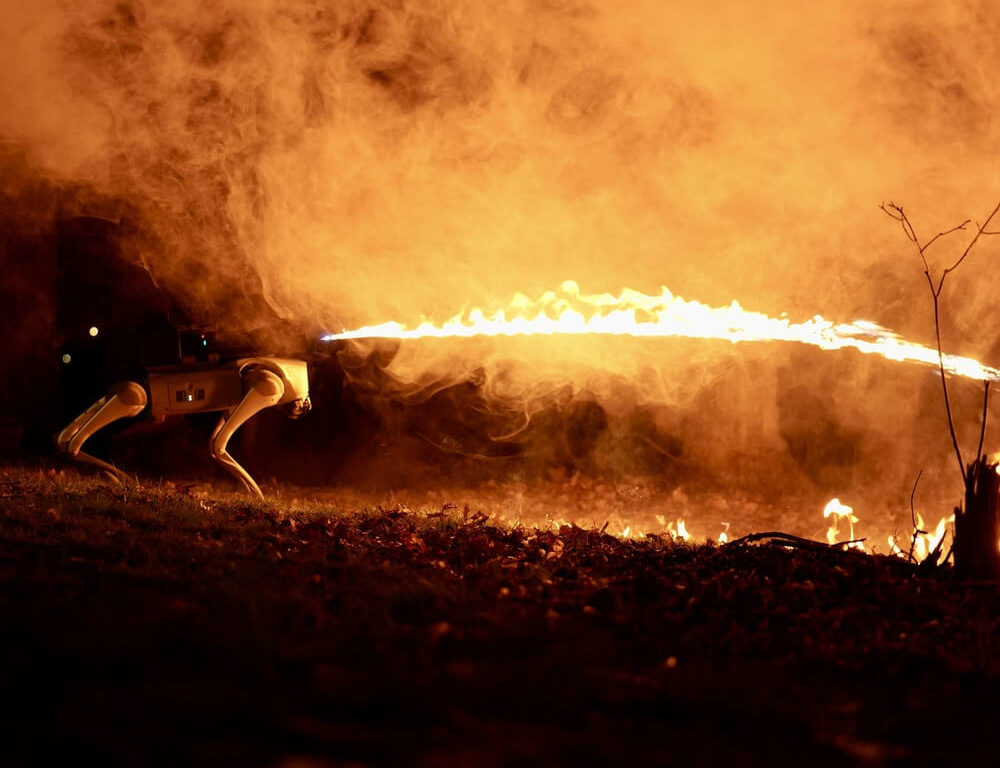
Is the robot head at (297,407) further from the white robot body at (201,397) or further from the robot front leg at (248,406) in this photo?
the robot front leg at (248,406)

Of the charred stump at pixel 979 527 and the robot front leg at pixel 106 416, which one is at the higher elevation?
the robot front leg at pixel 106 416

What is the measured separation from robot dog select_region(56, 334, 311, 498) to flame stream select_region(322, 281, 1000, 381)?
1346mm

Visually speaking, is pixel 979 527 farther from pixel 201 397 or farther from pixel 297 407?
pixel 201 397

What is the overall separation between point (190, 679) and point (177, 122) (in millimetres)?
11229

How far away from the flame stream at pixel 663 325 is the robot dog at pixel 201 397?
1.35 metres

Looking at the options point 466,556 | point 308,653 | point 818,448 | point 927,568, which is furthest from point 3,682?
point 818,448

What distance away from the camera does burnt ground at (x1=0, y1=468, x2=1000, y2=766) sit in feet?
10.4

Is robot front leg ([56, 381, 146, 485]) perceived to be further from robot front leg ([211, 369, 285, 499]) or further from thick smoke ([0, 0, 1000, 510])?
thick smoke ([0, 0, 1000, 510])

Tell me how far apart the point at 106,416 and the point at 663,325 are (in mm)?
6715

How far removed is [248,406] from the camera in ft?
33.1

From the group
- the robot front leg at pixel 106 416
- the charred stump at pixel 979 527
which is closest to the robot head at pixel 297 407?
the robot front leg at pixel 106 416

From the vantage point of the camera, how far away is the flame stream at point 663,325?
38.6ft

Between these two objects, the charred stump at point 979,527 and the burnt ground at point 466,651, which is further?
the charred stump at point 979,527

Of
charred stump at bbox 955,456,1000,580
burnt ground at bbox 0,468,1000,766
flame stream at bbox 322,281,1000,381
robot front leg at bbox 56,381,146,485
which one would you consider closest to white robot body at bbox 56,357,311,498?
robot front leg at bbox 56,381,146,485
